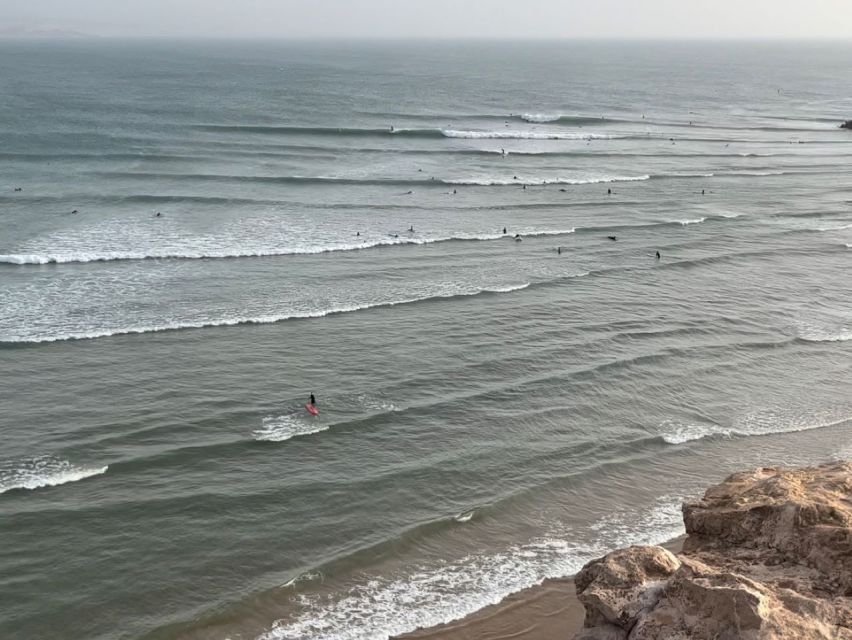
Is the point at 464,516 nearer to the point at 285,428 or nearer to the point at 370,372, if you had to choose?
the point at 285,428

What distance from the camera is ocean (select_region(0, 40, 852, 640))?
16953 mm

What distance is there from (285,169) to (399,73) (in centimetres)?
9614

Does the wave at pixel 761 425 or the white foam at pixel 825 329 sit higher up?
the white foam at pixel 825 329

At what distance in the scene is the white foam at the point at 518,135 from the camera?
254 feet

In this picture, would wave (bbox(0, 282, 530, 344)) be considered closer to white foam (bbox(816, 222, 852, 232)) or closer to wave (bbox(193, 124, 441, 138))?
white foam (bbox(816, 222, 852, 232))

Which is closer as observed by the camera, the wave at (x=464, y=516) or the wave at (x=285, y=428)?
the wave at (x=464, y=516)

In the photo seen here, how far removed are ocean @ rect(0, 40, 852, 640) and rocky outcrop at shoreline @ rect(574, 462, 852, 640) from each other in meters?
5.89

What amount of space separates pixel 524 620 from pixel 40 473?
1148 cm

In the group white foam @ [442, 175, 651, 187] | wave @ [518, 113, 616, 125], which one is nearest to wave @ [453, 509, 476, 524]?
white foam @ [442, 175, 651, 187]

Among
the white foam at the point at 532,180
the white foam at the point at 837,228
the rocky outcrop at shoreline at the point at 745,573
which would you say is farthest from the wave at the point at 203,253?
the rocky outcrop at shoreline at the point at 745,573

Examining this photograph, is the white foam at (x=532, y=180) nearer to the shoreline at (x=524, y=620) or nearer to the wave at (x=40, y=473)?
the wave at (x=40, y=473)

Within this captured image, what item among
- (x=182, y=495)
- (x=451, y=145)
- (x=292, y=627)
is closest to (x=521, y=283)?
(x=182, y=495)

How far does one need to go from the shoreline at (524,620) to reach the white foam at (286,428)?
7808 mm

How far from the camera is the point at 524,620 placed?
15633 millimetres
